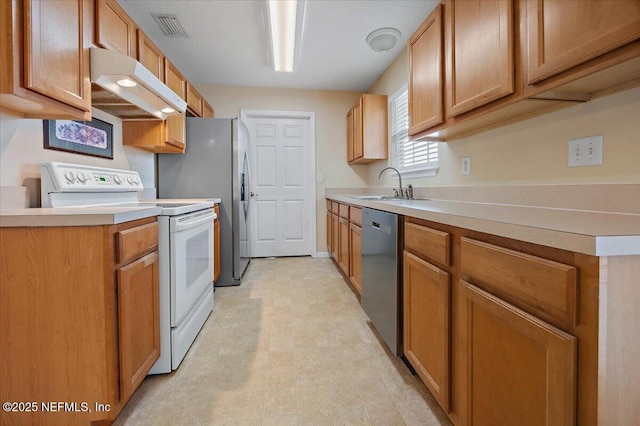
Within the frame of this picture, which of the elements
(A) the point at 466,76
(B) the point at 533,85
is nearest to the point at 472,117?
(A) the point at 466,76

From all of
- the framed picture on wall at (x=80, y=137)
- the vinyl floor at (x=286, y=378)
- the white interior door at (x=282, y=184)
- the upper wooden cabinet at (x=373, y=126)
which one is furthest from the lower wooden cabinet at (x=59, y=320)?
the white interior door at (x=282, y=184)

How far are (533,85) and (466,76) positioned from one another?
416 mm

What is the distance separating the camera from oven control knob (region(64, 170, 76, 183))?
5.41 ft

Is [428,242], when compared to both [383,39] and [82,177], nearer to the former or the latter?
[82,177]

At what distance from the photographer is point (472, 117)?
155cm

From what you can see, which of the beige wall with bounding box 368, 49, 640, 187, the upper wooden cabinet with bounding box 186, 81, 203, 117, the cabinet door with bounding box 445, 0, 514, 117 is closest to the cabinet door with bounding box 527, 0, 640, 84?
the cabinet door with bounding box 445, 0, 514, 117

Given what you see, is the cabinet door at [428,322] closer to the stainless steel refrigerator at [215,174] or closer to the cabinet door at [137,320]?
the cabinet door at [137,320]

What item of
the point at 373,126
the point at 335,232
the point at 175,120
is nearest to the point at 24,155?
the point at 175,120

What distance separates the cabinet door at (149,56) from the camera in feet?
6.93

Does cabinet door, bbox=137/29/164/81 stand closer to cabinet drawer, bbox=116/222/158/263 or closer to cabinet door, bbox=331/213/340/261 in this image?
cabinet drawer, bbox=116/222/158/263

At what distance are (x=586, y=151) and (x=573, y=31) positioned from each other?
48cm

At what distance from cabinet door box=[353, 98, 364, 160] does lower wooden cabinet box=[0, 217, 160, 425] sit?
9.58 ft

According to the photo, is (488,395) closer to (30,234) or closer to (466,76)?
(466,76)

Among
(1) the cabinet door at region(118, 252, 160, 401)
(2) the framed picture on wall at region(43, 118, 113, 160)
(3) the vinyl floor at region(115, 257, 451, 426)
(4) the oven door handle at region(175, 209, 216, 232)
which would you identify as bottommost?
(3) the vinyl floor at region(115, 257, 451, 426)
